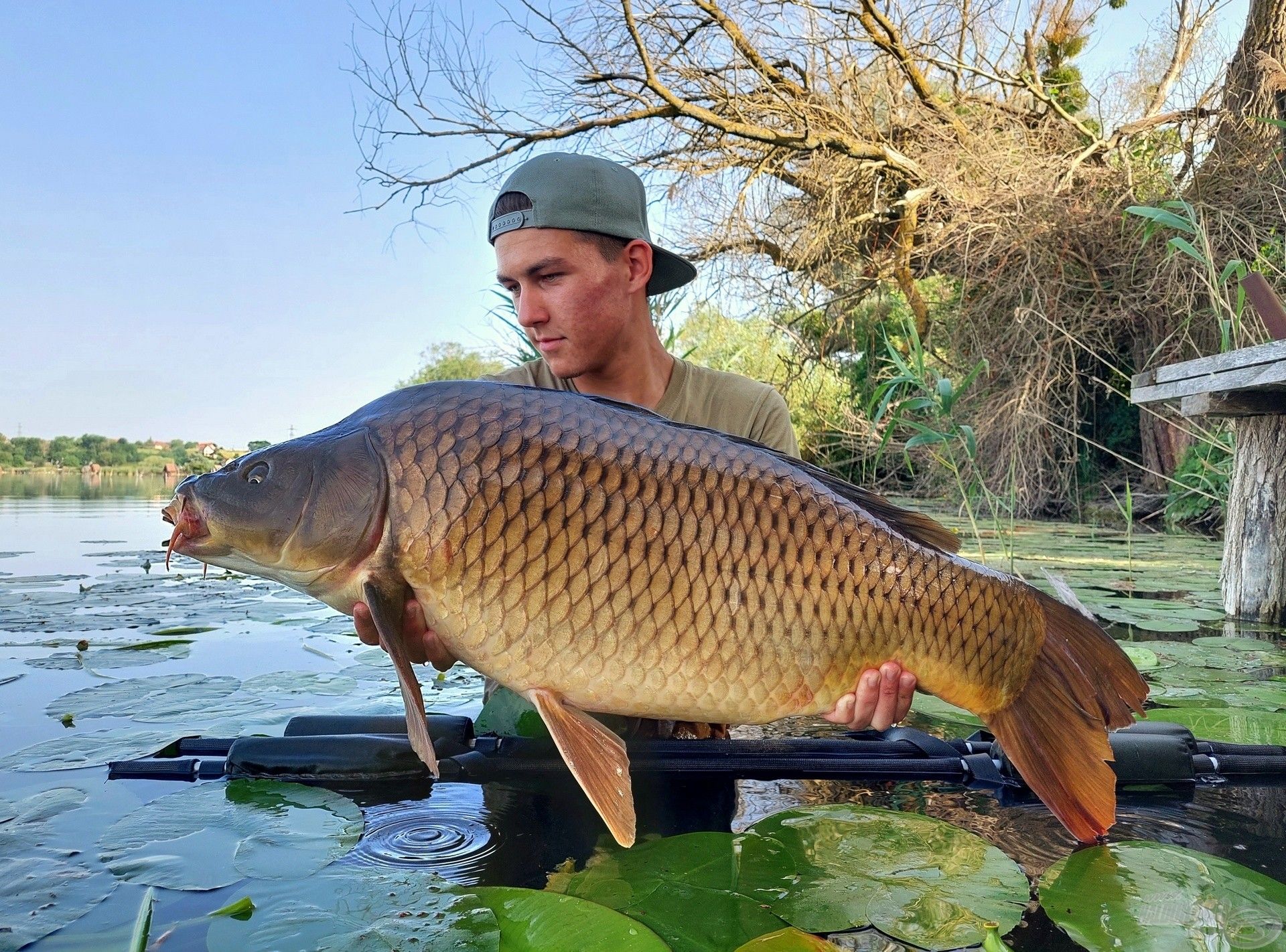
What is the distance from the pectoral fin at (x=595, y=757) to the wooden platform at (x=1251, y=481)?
3256mm

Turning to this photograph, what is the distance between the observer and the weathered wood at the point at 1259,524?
3.77 meters

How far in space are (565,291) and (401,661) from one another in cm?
104

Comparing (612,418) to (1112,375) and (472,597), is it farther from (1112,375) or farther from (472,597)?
(1112,375)

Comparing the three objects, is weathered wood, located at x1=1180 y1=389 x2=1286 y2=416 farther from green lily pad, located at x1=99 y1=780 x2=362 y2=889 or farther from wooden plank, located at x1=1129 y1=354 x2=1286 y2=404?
green lily pad, located at x1=99 y1=780 x2=362 y2=889

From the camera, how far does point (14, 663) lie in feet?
9.64

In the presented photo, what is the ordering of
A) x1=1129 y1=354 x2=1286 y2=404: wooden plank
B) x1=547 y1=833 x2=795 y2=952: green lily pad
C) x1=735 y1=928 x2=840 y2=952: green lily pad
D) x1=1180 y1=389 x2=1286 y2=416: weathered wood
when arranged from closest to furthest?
x1=735 y1=928 x2=840 y2=952: green lily pad
x1=547 y1=833 x2=795 y2=952: green lily pad
x1=1129 y1=354 x2=1286 y2=404: wooden plank
x1=1180 y1=389 x2=1286 y2=416: weathered wood

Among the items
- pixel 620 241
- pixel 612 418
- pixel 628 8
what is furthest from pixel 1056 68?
pixel 612 418

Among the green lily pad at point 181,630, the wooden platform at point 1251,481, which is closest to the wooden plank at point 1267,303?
the wooden platform at point 1251,481

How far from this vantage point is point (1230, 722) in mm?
2205

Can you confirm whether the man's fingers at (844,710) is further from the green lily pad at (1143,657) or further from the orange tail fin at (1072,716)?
the green lily pad at (1143,657)

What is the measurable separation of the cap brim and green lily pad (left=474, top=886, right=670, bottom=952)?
1.54 metres

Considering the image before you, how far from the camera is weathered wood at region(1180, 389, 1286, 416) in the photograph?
12.0ft

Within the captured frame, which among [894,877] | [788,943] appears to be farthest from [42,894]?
[894,877]

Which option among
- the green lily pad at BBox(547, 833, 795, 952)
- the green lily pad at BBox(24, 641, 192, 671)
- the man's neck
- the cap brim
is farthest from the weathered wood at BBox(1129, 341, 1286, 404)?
the green lily pad at BBox(24, 641, 192, 671)
